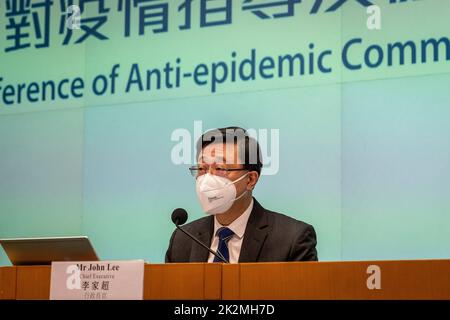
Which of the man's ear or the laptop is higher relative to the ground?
the man's ear

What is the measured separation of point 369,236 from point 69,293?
177 cm

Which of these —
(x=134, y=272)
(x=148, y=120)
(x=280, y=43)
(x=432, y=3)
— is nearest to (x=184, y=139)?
(x=148, y=120)

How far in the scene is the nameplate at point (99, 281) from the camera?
2.35m

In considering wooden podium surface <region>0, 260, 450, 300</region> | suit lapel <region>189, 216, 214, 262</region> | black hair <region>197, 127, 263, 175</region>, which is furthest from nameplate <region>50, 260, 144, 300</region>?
black hair <region>197, 127, 263, 175</region>

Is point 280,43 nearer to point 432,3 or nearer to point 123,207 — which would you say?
point 432,3

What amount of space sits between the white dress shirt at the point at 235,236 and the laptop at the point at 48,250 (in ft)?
2.39

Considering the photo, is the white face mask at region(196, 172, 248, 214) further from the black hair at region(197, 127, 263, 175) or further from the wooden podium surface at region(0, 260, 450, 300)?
the wooden podium surface at region(0, 260, 450, 300)

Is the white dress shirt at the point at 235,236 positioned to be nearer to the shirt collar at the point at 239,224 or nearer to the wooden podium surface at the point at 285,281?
the shirt collar at the point at 239,224

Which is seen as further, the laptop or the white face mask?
the white face mask

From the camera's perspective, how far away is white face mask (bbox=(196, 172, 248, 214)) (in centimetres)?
320

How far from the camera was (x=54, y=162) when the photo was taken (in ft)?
15.1

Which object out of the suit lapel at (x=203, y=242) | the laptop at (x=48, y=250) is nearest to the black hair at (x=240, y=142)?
the suit lapel at (x=203, y=242)

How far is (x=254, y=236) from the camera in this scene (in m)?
3.20
